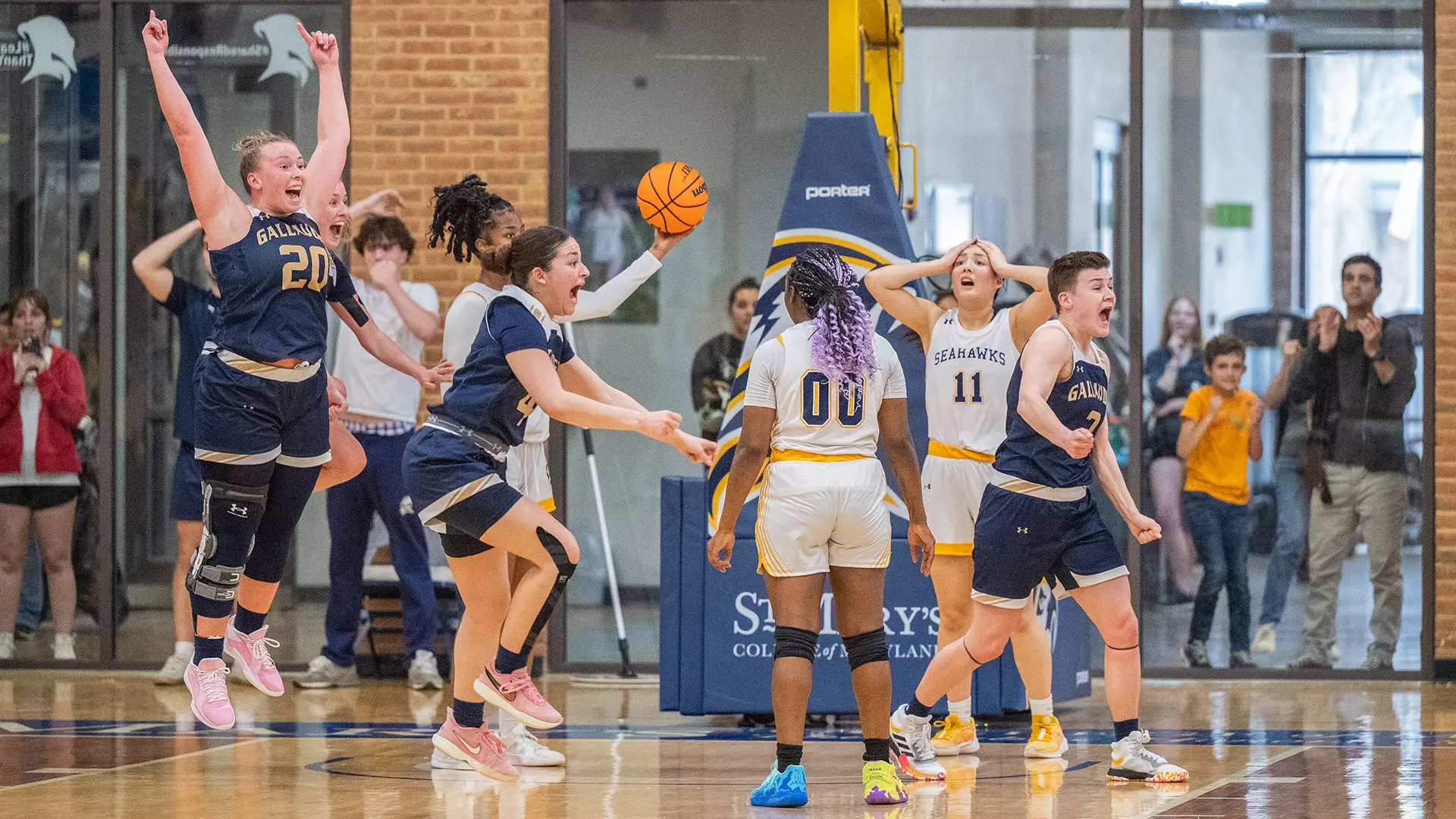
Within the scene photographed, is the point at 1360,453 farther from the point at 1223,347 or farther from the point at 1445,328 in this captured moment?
the point at 1223,347

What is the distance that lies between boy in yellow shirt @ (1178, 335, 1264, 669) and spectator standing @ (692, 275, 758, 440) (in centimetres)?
239

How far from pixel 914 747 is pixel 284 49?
5756mm

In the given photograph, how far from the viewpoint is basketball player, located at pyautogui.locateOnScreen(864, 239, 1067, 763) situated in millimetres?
7129

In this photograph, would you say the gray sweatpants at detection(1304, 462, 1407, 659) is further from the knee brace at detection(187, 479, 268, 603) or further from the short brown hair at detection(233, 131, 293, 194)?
the short brown hair at detection(233, 131, 293, 194)

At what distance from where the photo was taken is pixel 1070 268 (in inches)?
254

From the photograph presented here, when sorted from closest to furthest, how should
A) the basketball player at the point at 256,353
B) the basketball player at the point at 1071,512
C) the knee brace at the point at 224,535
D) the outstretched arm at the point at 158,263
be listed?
the basketball player at the point at 256,353 → the knee brace at the point at 224,535 → the basketball player at the point at 1071,512 → the outstretched arm at the point at 158,263

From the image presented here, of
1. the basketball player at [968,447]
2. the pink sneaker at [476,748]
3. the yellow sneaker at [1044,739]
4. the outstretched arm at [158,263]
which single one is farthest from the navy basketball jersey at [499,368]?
the outstretched arm at [158,263]

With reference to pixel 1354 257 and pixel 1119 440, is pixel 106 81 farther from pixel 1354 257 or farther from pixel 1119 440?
pixel 1354 257

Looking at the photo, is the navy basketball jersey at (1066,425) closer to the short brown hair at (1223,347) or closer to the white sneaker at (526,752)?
the white sneaker at (526,752)

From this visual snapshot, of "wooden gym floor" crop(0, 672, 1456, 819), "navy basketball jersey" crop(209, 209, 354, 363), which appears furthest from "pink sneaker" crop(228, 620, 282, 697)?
"navy basketball jersey" crop(209, 209, 354, 363)

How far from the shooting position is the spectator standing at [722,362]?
33.0ft

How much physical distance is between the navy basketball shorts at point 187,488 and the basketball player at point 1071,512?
15.3ft

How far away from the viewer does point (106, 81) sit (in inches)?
408

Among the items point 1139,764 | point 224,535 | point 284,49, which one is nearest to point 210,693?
point 224,535
